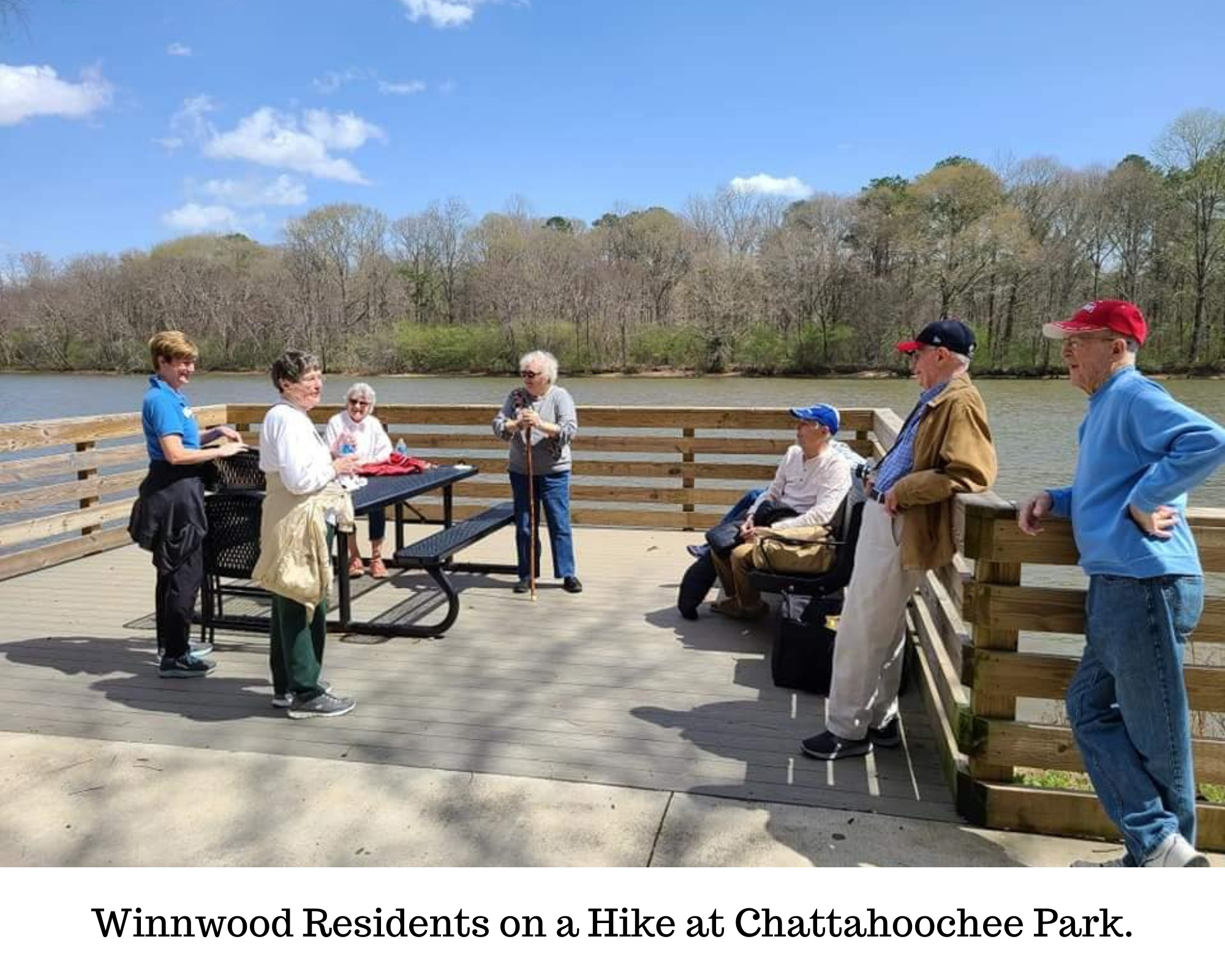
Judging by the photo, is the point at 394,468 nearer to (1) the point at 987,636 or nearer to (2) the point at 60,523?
(2) the point at 60,523

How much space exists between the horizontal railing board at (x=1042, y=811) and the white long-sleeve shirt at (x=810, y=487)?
202 cm

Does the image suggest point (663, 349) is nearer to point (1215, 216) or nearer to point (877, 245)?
point (877, 245)

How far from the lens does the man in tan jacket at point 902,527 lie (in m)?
2.86

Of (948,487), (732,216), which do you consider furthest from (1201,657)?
(732,216)

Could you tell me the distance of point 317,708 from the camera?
12.2 ft

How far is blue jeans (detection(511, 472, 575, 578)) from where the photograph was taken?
5.73m

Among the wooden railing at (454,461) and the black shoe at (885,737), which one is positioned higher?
the wooden railing at (454,461)

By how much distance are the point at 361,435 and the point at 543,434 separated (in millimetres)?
1309

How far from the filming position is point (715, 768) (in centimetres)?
326

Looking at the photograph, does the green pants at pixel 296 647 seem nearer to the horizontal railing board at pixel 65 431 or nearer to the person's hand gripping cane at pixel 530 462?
A: the person's hand gripping cane at pixel 530 462

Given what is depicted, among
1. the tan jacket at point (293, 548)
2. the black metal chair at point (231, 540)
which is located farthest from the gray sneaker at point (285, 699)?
the black metal chair at point (231, 540)

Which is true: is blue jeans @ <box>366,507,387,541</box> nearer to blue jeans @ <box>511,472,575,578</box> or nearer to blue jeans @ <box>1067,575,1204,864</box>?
blue jeans @ <box>511,472,575,578</box>

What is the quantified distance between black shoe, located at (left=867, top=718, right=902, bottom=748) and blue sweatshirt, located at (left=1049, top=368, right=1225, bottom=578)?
131 cm

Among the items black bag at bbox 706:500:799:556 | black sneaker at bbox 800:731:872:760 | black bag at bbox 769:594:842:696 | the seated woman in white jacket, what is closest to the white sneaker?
black sneaker at bbox 800:731:872:760
